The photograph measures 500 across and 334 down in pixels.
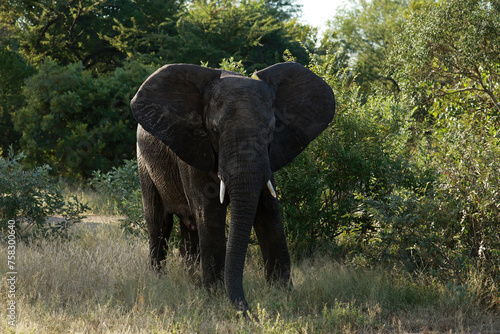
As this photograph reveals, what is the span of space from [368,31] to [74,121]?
72.3 ft

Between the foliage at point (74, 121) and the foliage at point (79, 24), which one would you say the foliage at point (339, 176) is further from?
the foliage at point (79, 24)

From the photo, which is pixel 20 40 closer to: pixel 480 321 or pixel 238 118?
pixel 238 118

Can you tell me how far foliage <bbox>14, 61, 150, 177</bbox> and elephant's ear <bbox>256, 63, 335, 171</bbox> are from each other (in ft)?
33.5

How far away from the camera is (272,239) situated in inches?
215

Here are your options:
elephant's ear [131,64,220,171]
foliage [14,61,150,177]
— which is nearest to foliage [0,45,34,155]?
foliage [14,61,150,177]

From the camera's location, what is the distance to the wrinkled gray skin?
15.5 feet

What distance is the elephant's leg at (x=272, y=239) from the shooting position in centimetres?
536

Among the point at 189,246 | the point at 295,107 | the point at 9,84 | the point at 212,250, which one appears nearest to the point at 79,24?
the point at 9,84

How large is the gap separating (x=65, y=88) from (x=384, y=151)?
10626 millimetres

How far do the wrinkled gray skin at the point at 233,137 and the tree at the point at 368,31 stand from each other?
23076 millimetres

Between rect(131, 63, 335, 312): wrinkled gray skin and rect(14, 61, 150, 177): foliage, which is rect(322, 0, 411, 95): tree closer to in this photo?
rect(14, 61, 150, 177): foliage

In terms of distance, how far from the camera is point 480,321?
16.4 ft

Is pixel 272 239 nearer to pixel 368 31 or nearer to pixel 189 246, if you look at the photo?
pixel 189 246

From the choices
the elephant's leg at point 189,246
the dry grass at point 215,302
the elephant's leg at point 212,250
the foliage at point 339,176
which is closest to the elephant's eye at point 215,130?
the elephant's leg at point 212,250
